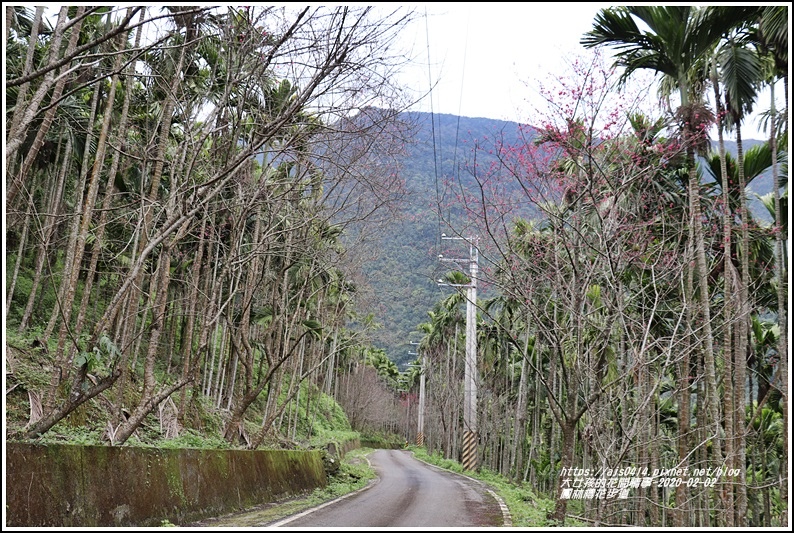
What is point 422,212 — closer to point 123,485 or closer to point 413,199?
point 413,199

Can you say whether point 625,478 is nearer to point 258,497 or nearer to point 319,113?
point 258,497

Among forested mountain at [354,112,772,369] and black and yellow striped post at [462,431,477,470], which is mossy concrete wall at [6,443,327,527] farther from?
black and yellow striped post at [462,431,477,470]

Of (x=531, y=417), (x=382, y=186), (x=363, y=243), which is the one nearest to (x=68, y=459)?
(x=382, y=186)

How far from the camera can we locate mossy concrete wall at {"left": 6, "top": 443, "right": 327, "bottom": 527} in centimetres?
548

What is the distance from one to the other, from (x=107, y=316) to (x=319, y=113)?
150 inches

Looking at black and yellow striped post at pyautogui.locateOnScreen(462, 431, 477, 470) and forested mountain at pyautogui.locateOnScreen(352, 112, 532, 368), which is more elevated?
forested mountain at pyautogui.locateOnScreen(352, 112, 532, 368)

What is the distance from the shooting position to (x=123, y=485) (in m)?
6.95

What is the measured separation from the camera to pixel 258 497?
35.8 ft

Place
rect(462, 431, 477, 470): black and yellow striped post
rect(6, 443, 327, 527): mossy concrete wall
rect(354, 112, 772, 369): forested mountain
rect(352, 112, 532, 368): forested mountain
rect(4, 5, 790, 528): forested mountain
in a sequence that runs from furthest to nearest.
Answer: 1. rect(462, 431, 477, 470): black and yellow striped post
2. rect(352, 112, 532, 368): forested mountain
3. rect(354, 112, 772, 369): forested mountain
4. rect(4, 5, 790, 528): forested mountain
5. rect(6, 443, 327, 527): mossy concrete wall

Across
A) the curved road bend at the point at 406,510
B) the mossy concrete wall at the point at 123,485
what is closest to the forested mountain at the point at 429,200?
the curved road bend at the point at 406,510

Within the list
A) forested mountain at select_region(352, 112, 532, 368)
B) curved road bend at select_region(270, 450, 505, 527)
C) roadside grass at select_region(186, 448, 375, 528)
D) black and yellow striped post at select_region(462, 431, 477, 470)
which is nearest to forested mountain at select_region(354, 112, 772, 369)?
forested mountain at select_region(352, 112, 532, 368)

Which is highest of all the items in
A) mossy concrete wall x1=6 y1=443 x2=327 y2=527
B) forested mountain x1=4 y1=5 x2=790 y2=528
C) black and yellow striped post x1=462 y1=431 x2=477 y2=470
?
forested mountain x1=4 y1=5 x2=790 y2=528

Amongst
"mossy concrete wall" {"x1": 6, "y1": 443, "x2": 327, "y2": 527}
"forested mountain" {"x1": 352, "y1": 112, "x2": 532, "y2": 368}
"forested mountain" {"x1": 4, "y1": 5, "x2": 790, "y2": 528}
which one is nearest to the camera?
"mossy concrete wall" {"x1": 6, "y1": 443, "x2": 327, "y2": 527}

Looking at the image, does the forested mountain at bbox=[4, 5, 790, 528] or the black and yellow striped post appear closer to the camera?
the forested mountain at bbox=[4, 5, 790, 528]
